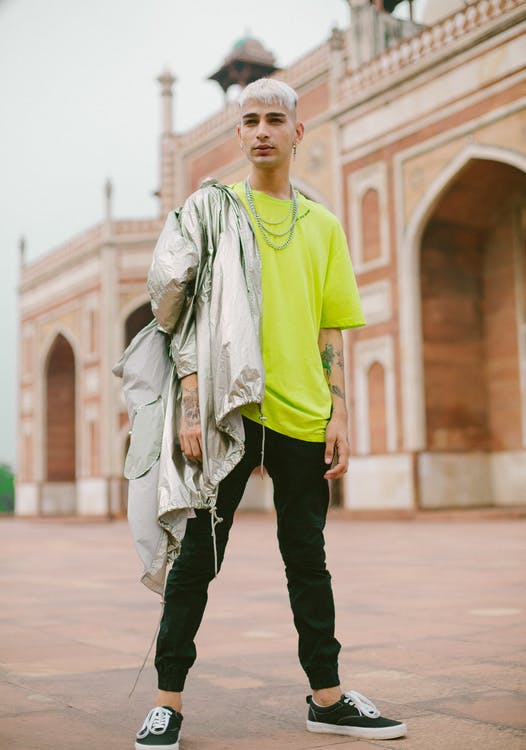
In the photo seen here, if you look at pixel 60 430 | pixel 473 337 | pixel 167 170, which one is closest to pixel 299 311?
pixel 473 337

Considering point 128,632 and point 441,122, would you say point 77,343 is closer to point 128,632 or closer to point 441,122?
point 441,122

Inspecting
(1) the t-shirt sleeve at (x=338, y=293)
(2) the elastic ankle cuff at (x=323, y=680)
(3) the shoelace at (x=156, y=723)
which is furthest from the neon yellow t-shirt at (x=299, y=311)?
(3) the shoelace at (x=156, y=723)

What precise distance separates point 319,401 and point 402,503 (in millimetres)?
10969

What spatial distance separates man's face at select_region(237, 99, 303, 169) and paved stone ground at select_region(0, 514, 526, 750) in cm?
119

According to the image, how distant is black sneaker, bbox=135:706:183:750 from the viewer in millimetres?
1711

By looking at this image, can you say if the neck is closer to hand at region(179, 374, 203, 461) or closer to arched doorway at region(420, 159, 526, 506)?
hand at region(179, 374, 203, 461)

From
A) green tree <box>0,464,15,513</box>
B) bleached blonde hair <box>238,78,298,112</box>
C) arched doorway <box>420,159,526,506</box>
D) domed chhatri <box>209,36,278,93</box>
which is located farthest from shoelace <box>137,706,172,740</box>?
green tree <box>0,464,15,513</box>

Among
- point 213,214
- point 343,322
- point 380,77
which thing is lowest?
point 343,322

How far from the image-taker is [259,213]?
205 cm

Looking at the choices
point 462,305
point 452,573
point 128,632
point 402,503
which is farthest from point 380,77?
point 128,632

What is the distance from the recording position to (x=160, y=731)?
5.67 ft

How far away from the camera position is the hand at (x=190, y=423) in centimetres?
185

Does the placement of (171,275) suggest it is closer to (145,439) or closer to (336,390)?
(145,439)

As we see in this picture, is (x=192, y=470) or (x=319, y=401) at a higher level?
(x=319, y=401)
